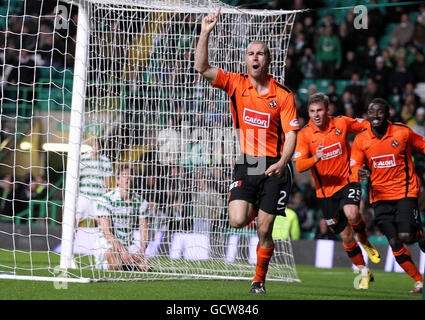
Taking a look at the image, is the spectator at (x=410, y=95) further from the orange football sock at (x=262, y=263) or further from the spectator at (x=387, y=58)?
the orange football sock at (x=262, y=263)

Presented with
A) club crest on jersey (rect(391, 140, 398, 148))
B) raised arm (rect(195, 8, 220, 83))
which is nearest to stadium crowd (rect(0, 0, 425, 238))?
club crest on jersey (rect(391, 140, 398, 148))

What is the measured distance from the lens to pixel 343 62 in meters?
18.2

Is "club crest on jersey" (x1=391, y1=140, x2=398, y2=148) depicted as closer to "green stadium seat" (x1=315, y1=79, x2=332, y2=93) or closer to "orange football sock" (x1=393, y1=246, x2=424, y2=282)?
"orange football sock" (x1=393, y1=246, x2=424, y2=282)

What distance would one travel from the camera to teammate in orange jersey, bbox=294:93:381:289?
27.8ft

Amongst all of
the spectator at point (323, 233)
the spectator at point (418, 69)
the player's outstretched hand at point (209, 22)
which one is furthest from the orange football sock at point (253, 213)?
the spectator at point (418, 69)

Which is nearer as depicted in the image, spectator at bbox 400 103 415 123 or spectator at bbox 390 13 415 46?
spectator at bbox 400 103 415 123

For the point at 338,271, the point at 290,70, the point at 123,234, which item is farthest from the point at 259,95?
the point at 290,70

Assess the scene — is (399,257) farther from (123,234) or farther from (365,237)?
(123,234)

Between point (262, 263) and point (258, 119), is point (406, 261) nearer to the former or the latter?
point (262, 263)

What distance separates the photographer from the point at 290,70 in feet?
58.3

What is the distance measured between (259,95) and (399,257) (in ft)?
8.90

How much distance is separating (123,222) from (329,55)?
10415 mm

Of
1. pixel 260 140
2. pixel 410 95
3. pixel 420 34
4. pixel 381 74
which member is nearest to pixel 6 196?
pixel 381 74

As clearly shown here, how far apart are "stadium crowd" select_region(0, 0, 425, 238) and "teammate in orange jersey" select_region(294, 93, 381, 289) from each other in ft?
19.5
